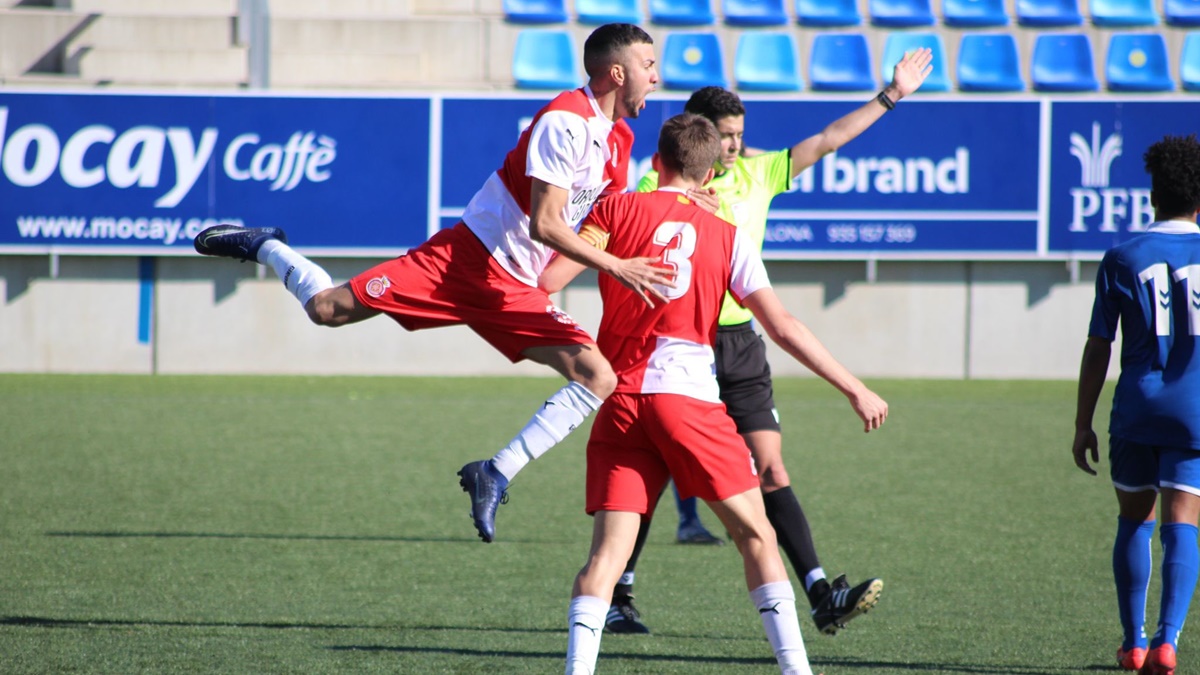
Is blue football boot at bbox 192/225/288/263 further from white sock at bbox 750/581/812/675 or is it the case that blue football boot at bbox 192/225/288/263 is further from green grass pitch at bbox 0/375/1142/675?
white sock at bbox 750/581/812/675

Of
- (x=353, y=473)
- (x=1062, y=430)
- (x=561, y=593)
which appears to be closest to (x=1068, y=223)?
(x=1062, y=430)

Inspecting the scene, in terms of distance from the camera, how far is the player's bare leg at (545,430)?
4.23m

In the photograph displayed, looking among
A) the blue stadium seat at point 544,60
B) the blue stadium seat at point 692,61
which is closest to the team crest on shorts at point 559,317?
the blue stadium seat at point 544,60

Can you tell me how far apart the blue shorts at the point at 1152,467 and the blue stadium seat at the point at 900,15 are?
45.3 feet

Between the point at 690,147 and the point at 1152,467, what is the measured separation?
1.80m

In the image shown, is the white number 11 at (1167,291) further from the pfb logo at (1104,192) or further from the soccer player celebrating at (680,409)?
the pfb logo at (1104,192)

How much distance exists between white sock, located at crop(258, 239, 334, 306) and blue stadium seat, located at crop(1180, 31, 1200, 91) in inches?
559

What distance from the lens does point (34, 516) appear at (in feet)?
23.8

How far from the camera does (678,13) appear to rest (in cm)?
1745

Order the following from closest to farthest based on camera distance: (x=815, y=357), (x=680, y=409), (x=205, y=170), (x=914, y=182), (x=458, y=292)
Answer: (x=815, y=357), (x=680, y=409), (x=458, y=292), (x=205, y=170), (x=914, y=182)

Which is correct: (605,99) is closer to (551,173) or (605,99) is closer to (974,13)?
(551,173)

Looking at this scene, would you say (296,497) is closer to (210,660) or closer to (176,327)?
(210,660)

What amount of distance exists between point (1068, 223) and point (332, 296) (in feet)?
38.3

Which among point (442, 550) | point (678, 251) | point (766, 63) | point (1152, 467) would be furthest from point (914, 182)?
point (678, 251)
